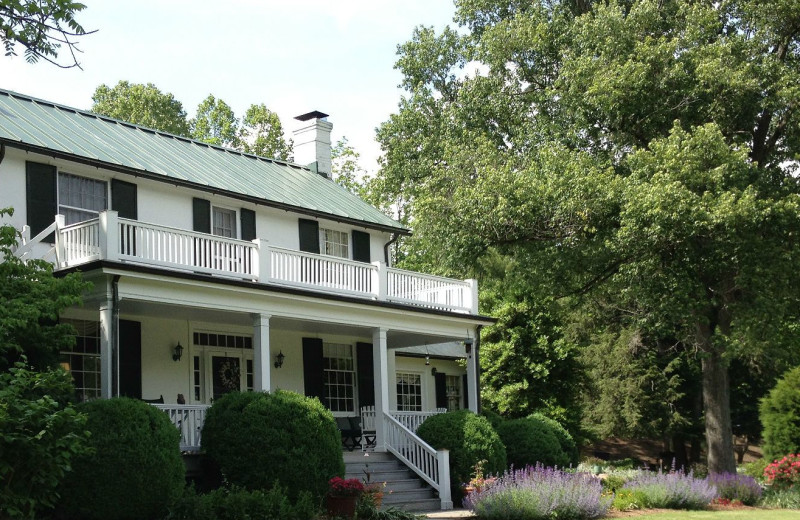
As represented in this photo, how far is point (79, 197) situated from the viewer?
19047 mm

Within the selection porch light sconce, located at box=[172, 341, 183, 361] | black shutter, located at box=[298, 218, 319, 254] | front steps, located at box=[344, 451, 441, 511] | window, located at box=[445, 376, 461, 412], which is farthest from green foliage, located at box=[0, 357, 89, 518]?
window, located at box=[445, 376, 461, 412]

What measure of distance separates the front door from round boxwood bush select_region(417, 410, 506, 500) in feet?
14.1

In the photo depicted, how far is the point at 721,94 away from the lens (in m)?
25.1

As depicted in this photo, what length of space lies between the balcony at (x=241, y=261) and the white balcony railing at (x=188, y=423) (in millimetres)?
2497

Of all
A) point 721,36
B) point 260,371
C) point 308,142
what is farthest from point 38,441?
point 721,36

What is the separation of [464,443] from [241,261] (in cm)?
580

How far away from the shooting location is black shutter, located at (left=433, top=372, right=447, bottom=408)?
29562 millimetres

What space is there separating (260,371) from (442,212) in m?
11.2

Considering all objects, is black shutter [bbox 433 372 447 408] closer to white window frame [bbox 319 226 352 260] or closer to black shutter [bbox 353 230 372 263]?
black shutter [bbox 353 230 372 263]

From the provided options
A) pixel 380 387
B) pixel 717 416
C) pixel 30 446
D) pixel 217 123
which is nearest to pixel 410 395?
pixel 380 387

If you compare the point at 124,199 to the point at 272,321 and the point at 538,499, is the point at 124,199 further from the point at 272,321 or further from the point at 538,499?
the point at 538,499

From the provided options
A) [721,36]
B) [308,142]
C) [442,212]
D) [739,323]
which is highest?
[721,36]

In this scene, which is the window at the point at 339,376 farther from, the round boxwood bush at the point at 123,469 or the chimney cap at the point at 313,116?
the round boxwood bush at the point at 123,469

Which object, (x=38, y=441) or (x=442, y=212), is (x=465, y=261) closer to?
(x=442, y=212)
